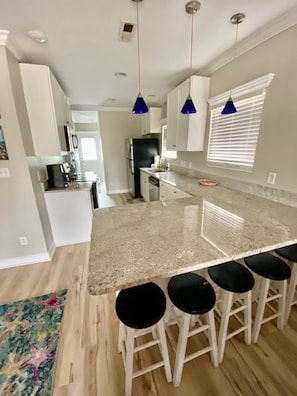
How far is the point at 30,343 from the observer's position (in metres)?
1.38

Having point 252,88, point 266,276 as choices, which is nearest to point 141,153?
point 252,88

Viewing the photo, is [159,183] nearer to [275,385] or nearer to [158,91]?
[158,91]

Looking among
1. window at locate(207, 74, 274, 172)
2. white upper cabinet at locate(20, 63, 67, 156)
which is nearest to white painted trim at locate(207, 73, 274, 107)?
window at locate(207, 74, 274, 172)

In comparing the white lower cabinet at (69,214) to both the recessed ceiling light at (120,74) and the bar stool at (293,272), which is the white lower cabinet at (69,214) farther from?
the bar stool at (293,272)

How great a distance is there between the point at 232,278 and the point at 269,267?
1.12ft

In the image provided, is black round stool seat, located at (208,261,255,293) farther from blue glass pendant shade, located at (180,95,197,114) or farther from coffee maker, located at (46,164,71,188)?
coffee maker, located at (46,164,71,188)

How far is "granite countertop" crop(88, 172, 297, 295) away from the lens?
77 cm

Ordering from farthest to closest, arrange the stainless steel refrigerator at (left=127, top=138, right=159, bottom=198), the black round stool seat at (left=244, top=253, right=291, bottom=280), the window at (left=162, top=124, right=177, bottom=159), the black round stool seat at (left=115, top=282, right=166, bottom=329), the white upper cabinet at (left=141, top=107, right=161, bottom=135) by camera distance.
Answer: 1. the stainless steel refrigerator at (left=127, top=138, right=159, bottom=198)
2. the white upper cabinet at (left=141, top=107, right=161, bottom=135)
3. the window at (left=162, top=124, right=177, bottom=159)
4. the black round stool seat at (left=244, top=253, right=291, bottom=280)
5. the black round stool seat at (left=115, top=282, right=166, bottom=329)

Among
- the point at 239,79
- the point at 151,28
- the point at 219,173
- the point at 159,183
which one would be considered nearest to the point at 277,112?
the point at 239,79

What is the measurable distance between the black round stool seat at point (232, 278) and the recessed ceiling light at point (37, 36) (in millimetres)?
2695

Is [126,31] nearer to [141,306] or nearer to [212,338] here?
[141,306]

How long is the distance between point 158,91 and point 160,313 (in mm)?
3865

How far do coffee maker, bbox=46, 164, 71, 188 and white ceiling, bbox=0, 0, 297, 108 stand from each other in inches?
53.8

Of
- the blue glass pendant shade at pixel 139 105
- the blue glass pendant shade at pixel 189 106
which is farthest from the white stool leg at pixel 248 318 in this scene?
the blue glass pendant shade at pixel 139 105
